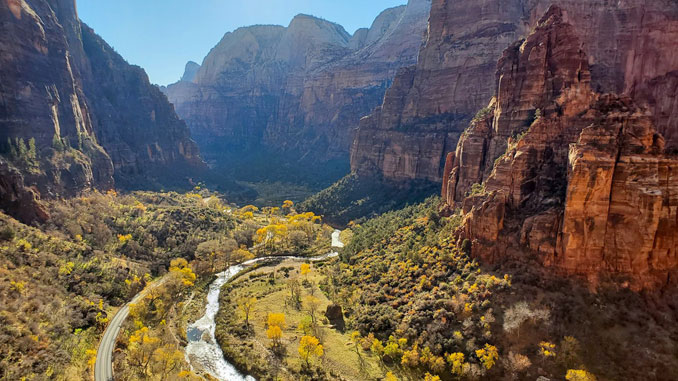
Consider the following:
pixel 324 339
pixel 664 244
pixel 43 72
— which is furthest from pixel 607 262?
pixel 43 72

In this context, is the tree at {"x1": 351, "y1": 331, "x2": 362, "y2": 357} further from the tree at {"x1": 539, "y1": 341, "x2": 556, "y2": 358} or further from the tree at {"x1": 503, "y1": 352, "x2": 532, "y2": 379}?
the tree at {"x1": 539, "y1": 341, "x2": 556, "y2": 358}

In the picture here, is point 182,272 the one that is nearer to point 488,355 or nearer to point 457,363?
point 457,363

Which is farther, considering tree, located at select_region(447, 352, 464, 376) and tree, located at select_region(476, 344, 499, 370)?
tree, located at select_region(447, 352, 464, 376)

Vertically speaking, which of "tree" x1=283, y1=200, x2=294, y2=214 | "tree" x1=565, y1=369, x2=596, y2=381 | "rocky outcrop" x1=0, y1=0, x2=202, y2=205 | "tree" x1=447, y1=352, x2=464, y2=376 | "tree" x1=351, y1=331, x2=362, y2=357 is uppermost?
"rocky outcrop" x1=0, y1=0, x2=202, y2=205

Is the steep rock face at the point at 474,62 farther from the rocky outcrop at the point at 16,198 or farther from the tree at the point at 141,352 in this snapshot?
the rocky outcrop at the point at 16,198

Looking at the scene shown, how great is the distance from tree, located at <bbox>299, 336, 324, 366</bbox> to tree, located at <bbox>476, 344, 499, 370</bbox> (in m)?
19.5

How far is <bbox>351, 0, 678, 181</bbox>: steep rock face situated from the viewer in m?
65.4

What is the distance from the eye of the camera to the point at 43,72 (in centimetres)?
10869

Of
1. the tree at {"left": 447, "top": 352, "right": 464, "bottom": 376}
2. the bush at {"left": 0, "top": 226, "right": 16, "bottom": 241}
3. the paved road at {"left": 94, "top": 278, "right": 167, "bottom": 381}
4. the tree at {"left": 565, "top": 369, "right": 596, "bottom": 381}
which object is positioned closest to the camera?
the tree at {"left": 565, "top": 369, "right": 596, "bottom": 381}

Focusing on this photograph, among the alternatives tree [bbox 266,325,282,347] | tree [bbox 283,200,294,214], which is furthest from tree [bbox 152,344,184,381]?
tree [bbox 283,200,294,214]

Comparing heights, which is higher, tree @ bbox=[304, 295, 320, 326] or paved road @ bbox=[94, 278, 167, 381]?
paved road @ bbox=[94, 278, 167, 381]

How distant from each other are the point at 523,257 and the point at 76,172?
113 m

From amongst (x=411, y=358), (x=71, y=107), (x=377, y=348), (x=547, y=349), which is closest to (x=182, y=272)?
(x=377, y=348)

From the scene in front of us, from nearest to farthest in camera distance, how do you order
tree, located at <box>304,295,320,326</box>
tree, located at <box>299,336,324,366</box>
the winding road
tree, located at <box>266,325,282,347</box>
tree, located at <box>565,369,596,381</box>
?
tree, located at <box>565,369,596,381</box>, the winding road, tree, located at <box>299,336,324,366</box>, tree, located at <box>266,325,282,347</box>, tree, located at <box>304,295,320,326</box>
